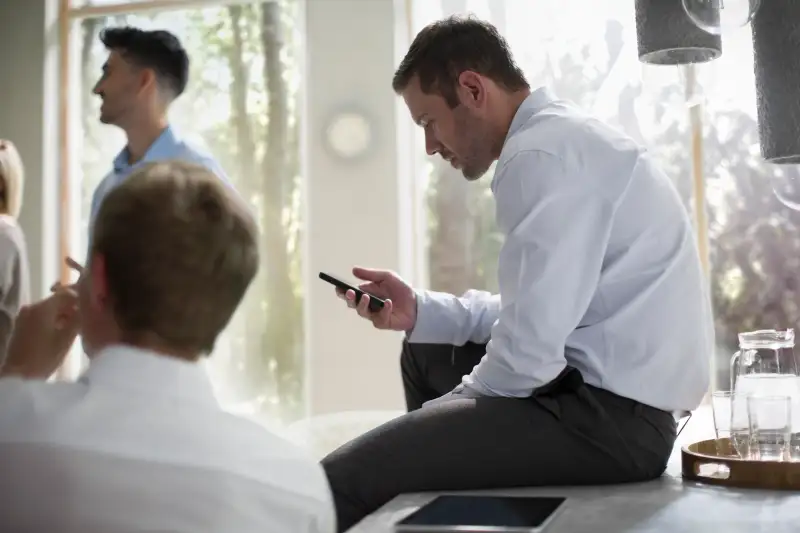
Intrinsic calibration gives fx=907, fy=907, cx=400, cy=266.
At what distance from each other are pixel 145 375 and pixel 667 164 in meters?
3.21

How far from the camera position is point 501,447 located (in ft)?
4.17

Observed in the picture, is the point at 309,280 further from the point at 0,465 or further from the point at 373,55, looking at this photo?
the point at 0,465

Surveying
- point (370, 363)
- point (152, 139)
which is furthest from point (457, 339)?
point (370, 363)

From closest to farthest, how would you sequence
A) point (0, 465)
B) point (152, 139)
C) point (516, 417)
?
point (0, 465) → point (516, 417) → point (152, 139)

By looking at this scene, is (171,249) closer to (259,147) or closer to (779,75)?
(779,75)

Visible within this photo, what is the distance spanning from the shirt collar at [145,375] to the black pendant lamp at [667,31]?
1115mm

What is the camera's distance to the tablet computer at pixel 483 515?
961 mm

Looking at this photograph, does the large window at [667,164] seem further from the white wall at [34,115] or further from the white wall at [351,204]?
the white wall at [34,115]

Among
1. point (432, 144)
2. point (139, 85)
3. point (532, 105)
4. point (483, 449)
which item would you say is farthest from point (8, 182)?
point (483, 449)

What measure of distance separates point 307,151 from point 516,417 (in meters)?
2.64

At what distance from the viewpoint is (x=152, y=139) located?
8.53 ft

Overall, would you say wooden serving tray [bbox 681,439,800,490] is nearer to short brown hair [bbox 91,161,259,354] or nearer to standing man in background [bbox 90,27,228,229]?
short brown hair [bbox 91,161,259,354]

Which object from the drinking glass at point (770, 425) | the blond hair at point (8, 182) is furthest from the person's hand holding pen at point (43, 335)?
the blond hair at point (8, 182)

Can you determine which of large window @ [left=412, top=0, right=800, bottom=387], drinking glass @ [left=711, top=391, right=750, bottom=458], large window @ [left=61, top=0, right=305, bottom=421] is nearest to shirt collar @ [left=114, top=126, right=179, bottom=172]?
large window @ [left=61, top=0, right=305, bottom=421]
